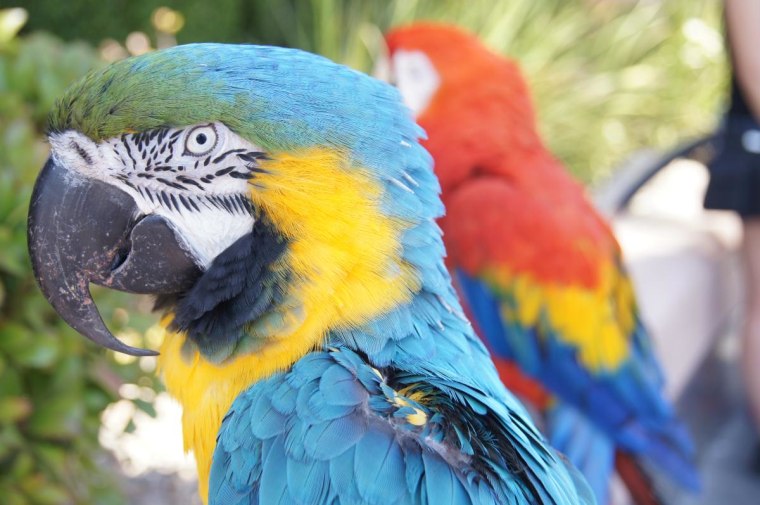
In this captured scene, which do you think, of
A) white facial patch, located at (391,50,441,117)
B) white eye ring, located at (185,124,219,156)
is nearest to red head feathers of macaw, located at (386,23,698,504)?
white facial patch, located at (391,50,441,117)

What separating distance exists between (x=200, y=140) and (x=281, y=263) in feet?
0.60

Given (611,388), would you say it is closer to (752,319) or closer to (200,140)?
(752,319)

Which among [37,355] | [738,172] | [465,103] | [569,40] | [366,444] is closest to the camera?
[366,444]

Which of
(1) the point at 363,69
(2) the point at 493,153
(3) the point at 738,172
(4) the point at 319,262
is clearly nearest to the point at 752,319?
(3) the point at 738,172

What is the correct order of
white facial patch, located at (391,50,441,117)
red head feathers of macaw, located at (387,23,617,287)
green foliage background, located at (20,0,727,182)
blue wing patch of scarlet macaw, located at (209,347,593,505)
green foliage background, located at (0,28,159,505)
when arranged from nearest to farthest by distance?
blue wing patch of scarlet macaw, located at (209,347,593,505)
green foliage background, located at (0,28,159,505)
red head feathers of macaw, located at (387,23,617,287)
white facial patch, located at (391,50,441,117)
green foliage background, located at (20,0,727,182)

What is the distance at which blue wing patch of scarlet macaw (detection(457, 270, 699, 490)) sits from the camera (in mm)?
1947

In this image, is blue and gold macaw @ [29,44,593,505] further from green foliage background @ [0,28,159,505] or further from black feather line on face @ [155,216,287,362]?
green foliage background @ [0,28,159,505]

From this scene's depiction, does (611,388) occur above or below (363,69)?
below

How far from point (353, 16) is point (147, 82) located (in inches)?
144

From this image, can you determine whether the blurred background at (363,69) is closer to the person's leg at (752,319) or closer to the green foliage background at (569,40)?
the green foliage background at (569,40)

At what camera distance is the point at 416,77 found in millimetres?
2268

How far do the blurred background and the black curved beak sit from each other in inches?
24.0

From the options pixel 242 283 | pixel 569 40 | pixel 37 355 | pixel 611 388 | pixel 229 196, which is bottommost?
pixel 611 388

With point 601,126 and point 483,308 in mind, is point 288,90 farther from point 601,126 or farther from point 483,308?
point 601,126
